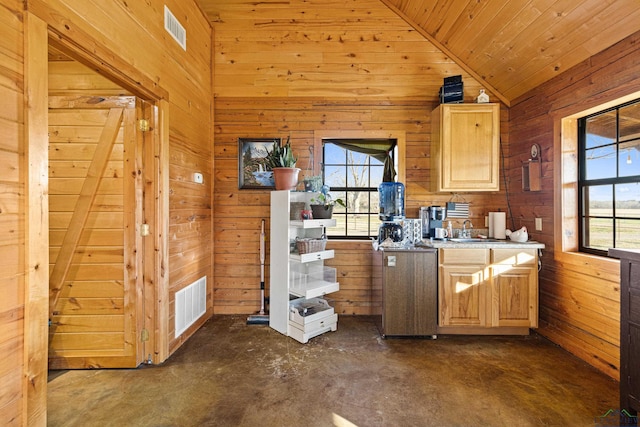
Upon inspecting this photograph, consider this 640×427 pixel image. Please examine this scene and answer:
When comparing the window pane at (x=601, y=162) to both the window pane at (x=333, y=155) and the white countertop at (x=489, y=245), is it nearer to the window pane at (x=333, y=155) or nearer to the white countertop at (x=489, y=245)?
the white countertop at (x=489, y=245)

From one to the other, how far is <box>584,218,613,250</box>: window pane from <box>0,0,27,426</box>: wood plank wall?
12.8 feet

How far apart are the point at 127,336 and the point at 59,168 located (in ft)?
4.73

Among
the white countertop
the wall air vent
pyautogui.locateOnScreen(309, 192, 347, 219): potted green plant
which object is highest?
pyautogui.locateOnScreen(309, 192, 347, 219): potted green plant

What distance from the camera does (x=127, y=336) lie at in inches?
96.2

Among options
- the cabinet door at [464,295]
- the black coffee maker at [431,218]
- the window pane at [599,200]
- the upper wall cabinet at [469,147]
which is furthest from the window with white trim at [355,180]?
the window pane at [599,200]

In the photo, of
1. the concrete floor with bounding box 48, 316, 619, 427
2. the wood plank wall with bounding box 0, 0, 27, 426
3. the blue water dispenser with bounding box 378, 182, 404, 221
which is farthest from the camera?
the blue water dispenser with bounding box 378, 182, 404, 221

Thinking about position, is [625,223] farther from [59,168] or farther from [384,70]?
[59,168]

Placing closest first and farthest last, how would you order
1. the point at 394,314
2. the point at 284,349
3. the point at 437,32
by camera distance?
the point at 284,349 < the point at 394,314 < the point at 437,32

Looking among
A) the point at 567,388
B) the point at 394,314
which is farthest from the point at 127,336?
the point at 567,388

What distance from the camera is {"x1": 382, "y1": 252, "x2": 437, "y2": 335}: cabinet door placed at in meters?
2.94

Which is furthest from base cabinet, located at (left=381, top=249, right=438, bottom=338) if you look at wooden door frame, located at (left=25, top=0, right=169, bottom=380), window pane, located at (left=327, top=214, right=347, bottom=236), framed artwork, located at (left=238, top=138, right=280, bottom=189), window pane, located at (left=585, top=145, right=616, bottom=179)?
wooden door frame, located at (left=25, top=0, right=169, bottom=380)

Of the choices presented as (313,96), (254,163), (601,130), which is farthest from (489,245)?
(254,163)

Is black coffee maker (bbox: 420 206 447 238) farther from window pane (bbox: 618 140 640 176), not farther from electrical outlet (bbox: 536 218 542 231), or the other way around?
window pane (bbox: 618 140 640 176)

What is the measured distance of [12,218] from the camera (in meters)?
1.33
